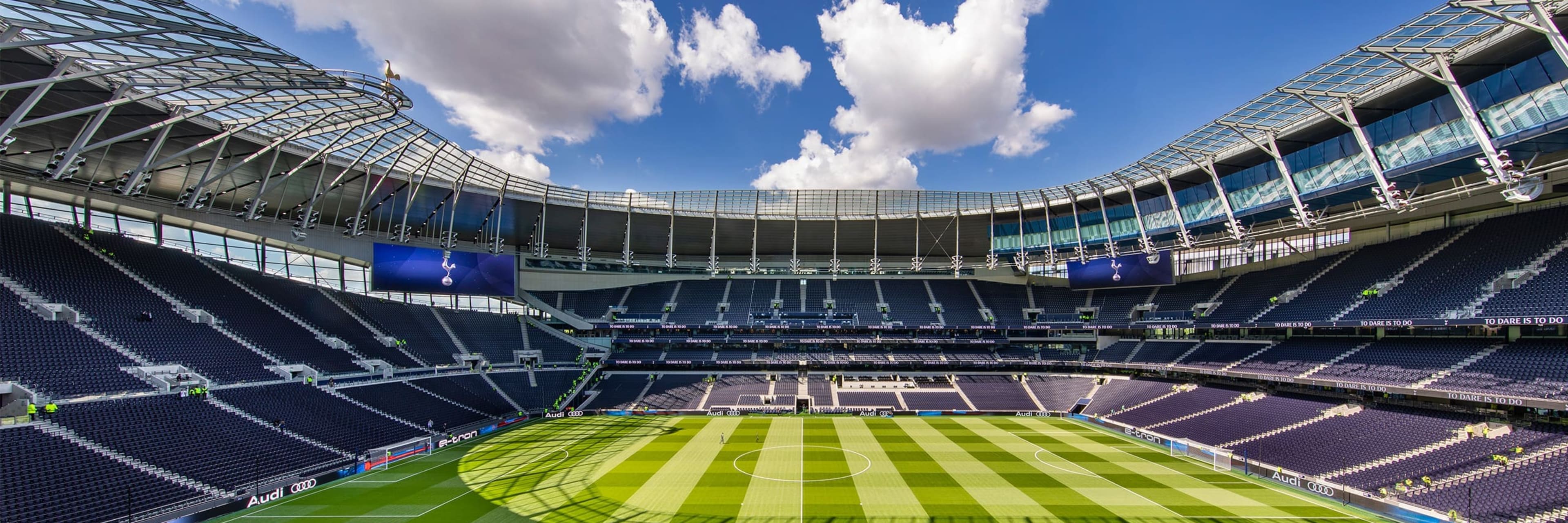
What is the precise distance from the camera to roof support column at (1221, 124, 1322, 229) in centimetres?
3055

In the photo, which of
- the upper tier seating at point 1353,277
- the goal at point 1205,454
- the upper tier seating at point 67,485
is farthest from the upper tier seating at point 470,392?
the upper tier seating at point 1353,277

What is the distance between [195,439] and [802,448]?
27120mm

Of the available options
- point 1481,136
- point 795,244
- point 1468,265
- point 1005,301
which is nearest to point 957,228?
point 1005,301

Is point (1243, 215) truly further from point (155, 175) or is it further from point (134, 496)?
point (155, 175)

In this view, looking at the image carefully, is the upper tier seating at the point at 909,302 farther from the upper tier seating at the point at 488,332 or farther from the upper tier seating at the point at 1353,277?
the upper tier seating at the point at 488,332

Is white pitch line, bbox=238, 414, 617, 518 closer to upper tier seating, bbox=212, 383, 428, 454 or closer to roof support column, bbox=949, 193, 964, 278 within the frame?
upper tier seating, bbox=212, 383, 428, 454

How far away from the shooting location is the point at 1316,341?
3509 centimetres

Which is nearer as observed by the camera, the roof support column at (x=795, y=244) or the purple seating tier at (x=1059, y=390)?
the purple seating tier at (x=1059, y=390)

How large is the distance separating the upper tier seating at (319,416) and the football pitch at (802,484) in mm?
2690

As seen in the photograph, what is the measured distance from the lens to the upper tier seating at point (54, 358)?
2258cm

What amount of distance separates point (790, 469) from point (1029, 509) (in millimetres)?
10739

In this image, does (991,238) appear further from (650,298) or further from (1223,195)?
(650,298)

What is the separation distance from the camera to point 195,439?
24078mm

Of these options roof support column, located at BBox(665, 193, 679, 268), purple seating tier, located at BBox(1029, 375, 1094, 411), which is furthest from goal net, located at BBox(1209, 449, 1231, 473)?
roof support column, located at BBox(665, 193, 679, 268)
